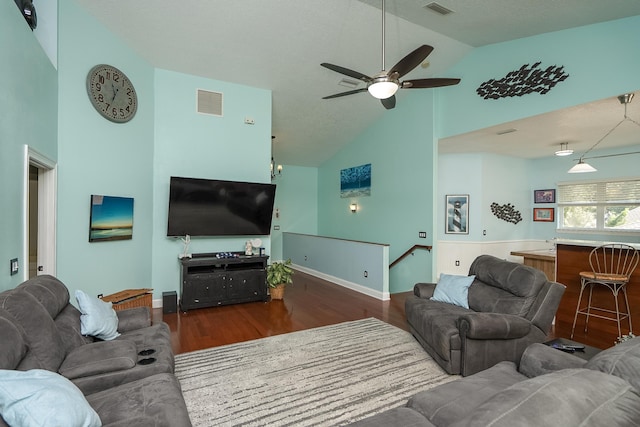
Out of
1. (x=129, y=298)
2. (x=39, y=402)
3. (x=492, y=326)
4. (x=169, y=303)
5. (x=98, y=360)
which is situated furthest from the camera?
(x=169, y=303)

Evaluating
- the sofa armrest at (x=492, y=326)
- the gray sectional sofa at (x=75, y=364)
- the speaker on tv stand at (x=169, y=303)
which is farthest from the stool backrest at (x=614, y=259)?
the speaker on tv stand at (x=169, y=303)

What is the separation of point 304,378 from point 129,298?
2705 millimetres

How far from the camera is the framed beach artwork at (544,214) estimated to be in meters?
7.35

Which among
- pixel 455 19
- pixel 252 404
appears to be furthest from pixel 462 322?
pixel 455 19

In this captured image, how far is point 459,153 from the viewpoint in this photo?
712 centimetres

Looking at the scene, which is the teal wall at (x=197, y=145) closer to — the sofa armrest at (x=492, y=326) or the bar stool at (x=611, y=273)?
the sofa armrest at (x=492, y=326)

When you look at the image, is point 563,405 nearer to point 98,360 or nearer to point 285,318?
point 98,360

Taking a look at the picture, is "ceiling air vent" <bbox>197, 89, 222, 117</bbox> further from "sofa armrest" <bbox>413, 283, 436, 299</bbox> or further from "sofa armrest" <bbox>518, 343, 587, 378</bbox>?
"sofa armrest" <bbox>518, 343, 587, 378</bbox>

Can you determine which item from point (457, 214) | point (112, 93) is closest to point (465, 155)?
point (457, 214)

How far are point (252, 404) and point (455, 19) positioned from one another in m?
5.01

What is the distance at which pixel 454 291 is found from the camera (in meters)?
3.60

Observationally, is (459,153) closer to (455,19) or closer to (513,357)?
(455,19)

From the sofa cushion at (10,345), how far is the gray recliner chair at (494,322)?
2.97m

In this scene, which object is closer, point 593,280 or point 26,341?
point 26,341
